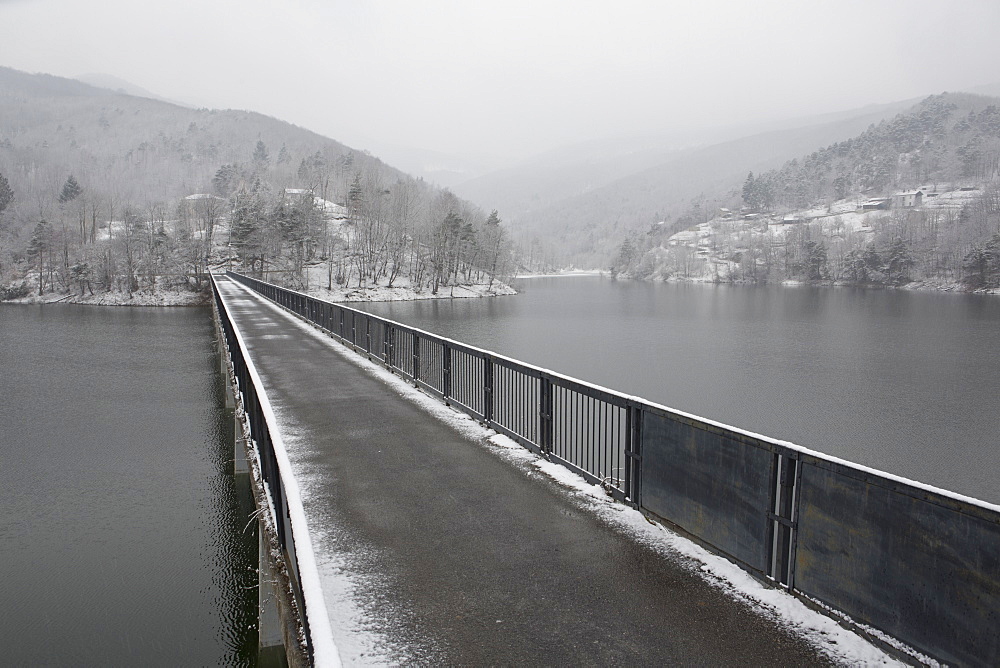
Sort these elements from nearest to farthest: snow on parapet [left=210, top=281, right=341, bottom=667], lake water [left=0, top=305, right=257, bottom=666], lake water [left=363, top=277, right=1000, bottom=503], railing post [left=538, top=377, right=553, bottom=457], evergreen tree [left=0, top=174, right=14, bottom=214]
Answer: snow on parapet [left=210, top=281, right=341, bottom=667] < railing post [left=538, top=377, right=553, bottom=457] < lake water [left=0, top=305, right=257, bottom=666] < lake water [left=363, top=277, right=1000, bottom=503] < evergreen tree [left=0, top=174, right=14, bottom=214]

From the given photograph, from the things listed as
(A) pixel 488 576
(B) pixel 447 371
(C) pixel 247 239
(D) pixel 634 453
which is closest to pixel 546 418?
(D) pixel 634 453

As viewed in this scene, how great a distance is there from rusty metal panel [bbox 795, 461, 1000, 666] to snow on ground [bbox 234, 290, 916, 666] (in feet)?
0.58

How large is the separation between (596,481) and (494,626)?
311 cm

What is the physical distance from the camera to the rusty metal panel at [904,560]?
3.65m

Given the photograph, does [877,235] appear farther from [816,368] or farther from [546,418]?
[546,418]

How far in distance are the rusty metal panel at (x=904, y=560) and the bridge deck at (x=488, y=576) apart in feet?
1.80

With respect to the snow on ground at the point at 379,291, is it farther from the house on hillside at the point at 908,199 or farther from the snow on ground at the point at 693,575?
the house on hillside at the point at 908,199

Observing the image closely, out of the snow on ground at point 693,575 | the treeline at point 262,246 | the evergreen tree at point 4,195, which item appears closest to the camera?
the snow on ground at point 693,575

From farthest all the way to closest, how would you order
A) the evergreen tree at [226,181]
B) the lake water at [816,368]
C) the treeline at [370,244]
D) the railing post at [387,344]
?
the evergreen tree at [226,181]
the treeline at [370,244]
the lake water at [816,368]
the railing post at [387,344]

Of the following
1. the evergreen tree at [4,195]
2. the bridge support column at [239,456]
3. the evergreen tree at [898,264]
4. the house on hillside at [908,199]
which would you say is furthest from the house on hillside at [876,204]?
the evergreen tree at [4,195]

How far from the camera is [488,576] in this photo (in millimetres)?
5273

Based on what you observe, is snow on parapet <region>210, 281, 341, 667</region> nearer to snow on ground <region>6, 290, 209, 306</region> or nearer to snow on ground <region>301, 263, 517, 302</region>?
snow on ground <region>301, 263, 517, 302</region>

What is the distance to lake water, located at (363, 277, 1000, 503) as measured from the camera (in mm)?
19016

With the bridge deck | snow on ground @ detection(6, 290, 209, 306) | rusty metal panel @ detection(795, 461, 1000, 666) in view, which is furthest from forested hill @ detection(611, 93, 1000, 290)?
rusty metal panel @ detection(795, 461, 1000, 666)
